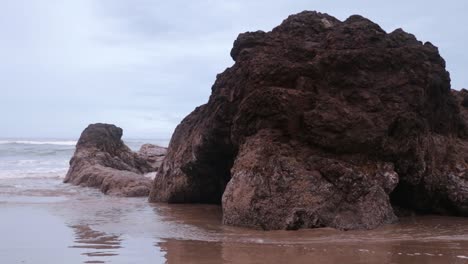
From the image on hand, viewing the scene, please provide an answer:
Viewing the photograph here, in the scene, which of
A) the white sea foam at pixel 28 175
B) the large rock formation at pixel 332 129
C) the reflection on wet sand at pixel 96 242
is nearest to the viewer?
the reflection on wet sand at pixel 96 242

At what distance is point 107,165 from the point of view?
1566 cm

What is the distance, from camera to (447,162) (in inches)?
286

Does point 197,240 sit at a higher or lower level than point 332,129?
lower

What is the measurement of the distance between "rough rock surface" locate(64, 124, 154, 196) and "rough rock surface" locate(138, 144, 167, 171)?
1.37 feet

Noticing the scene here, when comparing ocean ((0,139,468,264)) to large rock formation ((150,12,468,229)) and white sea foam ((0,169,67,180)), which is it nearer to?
large rock formation ((150,12,468,229))

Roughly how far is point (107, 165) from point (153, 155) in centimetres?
419

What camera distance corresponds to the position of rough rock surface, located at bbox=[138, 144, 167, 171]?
1875cm

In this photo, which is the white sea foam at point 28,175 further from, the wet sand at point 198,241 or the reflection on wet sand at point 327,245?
the reflection on wet sand at point 327,245

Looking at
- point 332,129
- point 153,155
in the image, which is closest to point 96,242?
point 332,129

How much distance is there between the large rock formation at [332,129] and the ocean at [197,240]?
Answer: 1.25 ft

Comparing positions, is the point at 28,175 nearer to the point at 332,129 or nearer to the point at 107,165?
the point at 107,165

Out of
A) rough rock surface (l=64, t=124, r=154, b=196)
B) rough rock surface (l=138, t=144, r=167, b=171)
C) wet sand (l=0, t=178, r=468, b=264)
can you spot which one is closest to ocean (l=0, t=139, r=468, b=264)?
wet sand (l=0, t=178, r=468, b=264)

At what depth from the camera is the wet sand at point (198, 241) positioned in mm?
4676

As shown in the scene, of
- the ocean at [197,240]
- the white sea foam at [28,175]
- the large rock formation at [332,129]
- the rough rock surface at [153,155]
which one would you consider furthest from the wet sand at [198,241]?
the rough rock surface at [153,155]
